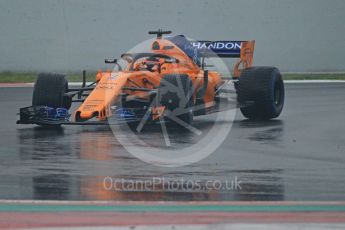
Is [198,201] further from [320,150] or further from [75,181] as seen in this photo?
[320,150]

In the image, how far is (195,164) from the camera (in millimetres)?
10523

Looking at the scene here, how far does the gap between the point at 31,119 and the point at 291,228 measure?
26.6 feet

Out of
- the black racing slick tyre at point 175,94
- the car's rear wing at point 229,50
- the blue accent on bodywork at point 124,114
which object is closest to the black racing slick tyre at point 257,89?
the car's rear wing at point 229,50

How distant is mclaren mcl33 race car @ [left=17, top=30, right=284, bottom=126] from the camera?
1402 centimetres

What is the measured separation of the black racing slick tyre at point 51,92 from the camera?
1462 centimetres

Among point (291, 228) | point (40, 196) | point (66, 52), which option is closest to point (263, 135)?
point (40, 196)

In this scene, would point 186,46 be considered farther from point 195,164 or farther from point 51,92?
point 195,164

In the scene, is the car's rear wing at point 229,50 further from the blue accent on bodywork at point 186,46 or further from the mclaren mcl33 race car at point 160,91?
the blue accent on bodywork at point 186,46

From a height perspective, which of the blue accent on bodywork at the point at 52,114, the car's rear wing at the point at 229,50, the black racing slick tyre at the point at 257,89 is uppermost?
the car's rear wing at the point at 229,50

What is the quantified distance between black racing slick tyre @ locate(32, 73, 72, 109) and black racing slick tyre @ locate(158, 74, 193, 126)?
1779mm

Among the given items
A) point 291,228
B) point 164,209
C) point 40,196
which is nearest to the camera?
point 291,228

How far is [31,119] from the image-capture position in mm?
14031

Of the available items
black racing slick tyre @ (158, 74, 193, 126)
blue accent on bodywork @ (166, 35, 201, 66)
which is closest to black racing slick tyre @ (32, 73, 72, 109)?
black racing slick tyre @ (158, 74, 193, 126)

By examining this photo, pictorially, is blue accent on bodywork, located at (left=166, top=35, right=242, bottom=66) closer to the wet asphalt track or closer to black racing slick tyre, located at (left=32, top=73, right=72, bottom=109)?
the wet asphalt track
